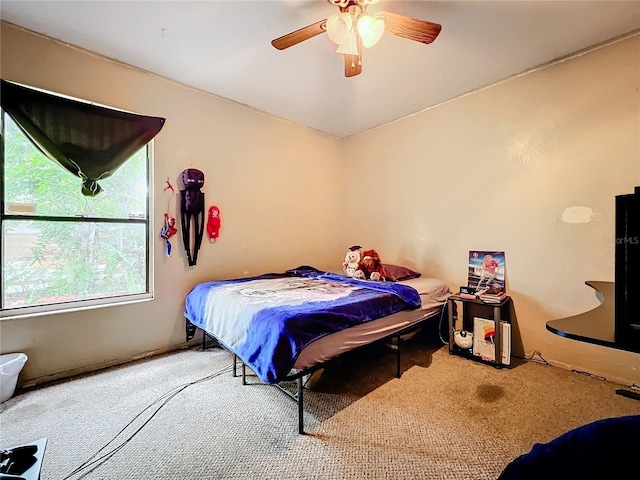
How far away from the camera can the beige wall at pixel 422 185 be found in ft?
7.29

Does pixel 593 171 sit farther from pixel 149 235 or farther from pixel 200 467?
pixel 149 235

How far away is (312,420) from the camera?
5.76 feet

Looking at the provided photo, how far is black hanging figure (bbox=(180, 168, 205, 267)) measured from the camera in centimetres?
283

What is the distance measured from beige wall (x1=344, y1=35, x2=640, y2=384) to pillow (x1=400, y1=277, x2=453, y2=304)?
0.86ft

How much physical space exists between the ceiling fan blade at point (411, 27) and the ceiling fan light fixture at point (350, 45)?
0.20m

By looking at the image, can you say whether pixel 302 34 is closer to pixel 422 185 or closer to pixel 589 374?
pixel 422 185

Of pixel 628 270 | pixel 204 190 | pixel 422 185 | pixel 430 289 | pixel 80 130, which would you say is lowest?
pixel 430 289

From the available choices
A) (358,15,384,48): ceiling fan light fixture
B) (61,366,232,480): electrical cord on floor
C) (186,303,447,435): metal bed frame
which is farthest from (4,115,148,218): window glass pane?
(358,15,384,48): ceiling fan light fixture

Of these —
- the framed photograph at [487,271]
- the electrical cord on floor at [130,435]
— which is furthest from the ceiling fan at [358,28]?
the electrical cord on floor at [130,435]

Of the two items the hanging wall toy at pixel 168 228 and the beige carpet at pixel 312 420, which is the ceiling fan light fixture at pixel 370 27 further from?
the beige carpet at pixel 312 420

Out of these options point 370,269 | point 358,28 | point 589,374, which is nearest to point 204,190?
point 370,269

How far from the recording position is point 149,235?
270cm

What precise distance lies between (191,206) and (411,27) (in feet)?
7.68

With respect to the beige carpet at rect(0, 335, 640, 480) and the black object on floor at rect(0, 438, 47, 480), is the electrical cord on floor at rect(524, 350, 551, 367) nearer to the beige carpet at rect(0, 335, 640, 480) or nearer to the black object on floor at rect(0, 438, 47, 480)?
the beige carpet at rect(0, 335, 640, 480)
